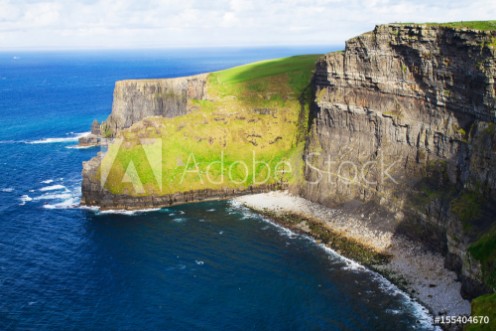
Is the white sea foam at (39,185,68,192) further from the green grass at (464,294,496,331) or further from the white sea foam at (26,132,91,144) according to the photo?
the green grass at (464,294,496,331)

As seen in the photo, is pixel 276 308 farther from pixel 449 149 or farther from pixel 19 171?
pixel 19 171

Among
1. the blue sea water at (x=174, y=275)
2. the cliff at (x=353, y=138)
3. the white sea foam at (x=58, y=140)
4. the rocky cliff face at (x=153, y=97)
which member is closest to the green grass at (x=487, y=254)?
the cliff at (x=353, y=138)

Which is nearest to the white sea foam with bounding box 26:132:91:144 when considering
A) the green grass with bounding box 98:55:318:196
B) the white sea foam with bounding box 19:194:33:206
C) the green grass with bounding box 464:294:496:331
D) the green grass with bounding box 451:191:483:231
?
the white sea foam with bounding box 19:194:33:206

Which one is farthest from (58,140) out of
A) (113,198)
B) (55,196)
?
(113,198)

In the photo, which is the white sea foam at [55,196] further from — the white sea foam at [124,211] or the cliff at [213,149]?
the white sea foam at [124,211]

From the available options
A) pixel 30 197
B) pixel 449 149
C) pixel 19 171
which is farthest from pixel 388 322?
pixel 19 171

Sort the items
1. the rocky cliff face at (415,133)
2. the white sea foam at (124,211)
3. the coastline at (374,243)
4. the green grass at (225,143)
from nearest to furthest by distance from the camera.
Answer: the coastline at (374,243)
the rocky cliff face at (415,133)
the white sea foam at (124,211)
the green grass at (225,143)
